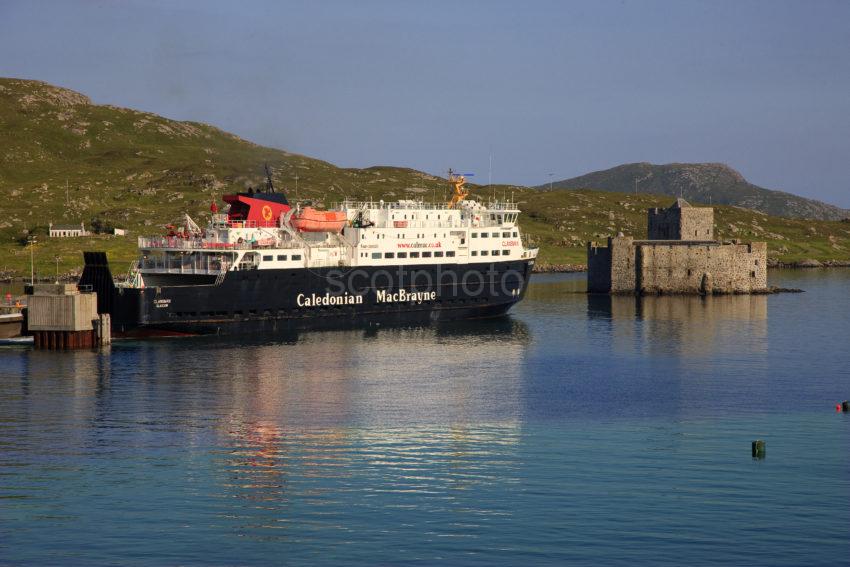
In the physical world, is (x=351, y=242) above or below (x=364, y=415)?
above

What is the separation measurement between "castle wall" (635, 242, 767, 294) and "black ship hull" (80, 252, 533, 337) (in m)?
24.6

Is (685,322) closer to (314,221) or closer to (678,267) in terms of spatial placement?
(678,267)

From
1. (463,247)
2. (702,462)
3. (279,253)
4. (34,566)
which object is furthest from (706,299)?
(34,566)

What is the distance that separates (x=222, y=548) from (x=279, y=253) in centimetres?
4894

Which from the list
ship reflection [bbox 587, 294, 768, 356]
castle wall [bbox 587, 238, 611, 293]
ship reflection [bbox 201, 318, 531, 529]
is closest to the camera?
ship reflection [bbox 201, 318, 531, 529]

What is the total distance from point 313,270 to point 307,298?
2.17 meters

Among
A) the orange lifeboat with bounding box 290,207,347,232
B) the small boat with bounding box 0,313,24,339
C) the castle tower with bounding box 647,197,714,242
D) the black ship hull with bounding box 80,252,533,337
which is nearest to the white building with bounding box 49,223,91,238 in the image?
the orange lifeboat with bounding box 290,207,347,232

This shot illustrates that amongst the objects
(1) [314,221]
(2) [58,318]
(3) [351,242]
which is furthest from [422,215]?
(2) [58,318]

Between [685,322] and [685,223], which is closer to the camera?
[685,322]

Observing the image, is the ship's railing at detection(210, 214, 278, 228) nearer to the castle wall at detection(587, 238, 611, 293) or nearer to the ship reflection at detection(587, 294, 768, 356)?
the ship reflection at detection(587, 294, 768, 356)

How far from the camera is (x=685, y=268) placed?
367 feet

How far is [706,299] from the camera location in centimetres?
10831

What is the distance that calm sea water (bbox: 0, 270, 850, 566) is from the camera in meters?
30.2
